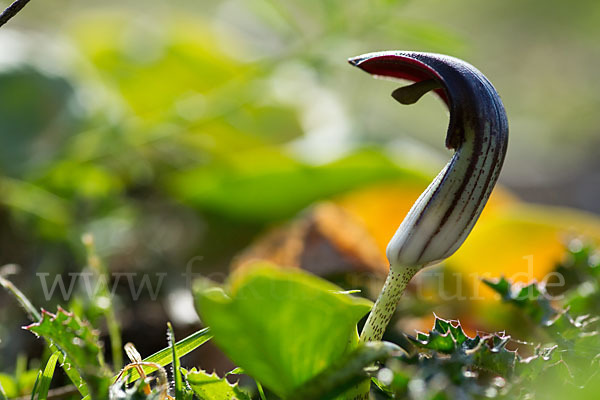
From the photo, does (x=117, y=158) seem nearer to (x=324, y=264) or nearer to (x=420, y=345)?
(x=324, y=264)

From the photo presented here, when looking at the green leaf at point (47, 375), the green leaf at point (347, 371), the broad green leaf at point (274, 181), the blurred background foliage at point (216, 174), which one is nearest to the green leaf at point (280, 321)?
the green leaf at point (347, 371)

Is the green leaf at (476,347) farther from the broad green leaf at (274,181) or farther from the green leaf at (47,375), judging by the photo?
the broad green leaf at (274,181)

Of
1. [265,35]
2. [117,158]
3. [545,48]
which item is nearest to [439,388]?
[117,158]

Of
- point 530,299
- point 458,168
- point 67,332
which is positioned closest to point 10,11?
point 67,332

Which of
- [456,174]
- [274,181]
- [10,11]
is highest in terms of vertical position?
[10,11]

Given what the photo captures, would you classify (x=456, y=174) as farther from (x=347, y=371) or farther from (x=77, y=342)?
(x=77, y=342)

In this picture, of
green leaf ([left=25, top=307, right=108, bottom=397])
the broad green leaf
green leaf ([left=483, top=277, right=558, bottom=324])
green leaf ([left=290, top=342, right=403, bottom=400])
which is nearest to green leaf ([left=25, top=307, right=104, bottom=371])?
green leaf ([left=25, top=307, right=108, bottom=397])

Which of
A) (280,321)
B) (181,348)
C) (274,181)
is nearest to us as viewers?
(280,321)
